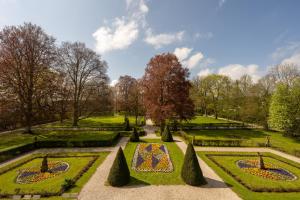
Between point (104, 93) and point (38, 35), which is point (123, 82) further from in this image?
point (38, 35)

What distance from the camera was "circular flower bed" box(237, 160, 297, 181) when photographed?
15.6 metres

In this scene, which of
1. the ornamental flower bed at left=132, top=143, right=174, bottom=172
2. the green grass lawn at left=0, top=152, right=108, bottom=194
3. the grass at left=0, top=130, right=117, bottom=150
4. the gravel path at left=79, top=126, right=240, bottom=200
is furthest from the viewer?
the grass at left=0, top=130, right=117, bottom=150

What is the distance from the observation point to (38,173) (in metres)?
15.3

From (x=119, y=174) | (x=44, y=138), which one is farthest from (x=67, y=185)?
(x=44, y=138)

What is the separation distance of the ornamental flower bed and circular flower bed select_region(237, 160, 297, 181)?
7.15 metres

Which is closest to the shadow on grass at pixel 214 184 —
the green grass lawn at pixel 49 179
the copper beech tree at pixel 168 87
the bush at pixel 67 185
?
the green grass lawn at pixel 49 179

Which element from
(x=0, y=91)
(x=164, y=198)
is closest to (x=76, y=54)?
(x=0, y=91)

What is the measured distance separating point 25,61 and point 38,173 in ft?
69.6

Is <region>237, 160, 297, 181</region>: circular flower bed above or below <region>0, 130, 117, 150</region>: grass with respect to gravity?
below

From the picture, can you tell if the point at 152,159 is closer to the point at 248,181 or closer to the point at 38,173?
the point at 248,181

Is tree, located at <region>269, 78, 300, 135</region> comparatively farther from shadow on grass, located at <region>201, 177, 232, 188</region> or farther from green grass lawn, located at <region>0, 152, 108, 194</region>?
green grass lawn, located at <region>0, 152, 108, 194</region>

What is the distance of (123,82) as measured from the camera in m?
76.4

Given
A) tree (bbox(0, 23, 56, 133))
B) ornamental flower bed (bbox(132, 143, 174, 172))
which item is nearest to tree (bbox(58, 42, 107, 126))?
tree (bbox(0, 23, 56, 133))

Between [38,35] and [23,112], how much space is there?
12.5 metres
